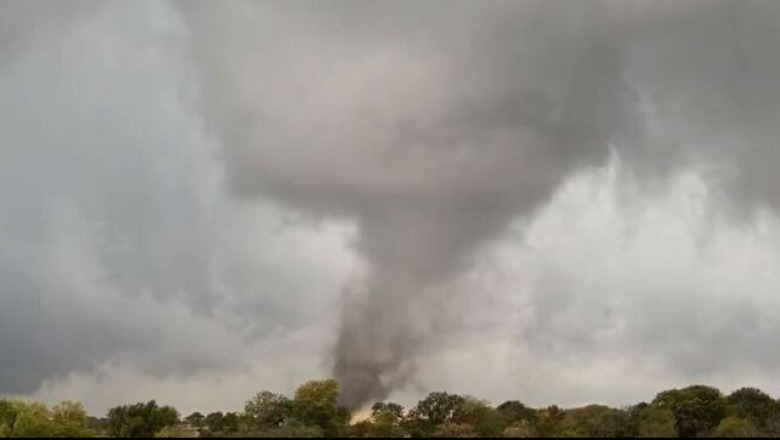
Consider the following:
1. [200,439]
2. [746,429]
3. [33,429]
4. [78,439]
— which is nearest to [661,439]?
[746,429]

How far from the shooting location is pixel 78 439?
180 metres

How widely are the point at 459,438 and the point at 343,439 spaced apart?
27.6 metres

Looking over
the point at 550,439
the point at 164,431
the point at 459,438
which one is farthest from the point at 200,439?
the point at 550,439

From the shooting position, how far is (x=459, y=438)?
19700 centimetres

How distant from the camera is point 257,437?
166 m

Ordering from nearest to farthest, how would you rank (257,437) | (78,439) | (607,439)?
(257,437), (78,439), (607,439)

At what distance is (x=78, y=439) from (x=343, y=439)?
5220cm

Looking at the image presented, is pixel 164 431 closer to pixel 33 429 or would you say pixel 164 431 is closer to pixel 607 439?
pixel 33 429

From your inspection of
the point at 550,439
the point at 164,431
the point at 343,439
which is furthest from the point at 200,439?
the point at 550,439

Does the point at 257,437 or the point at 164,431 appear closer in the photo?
the point at 257,437

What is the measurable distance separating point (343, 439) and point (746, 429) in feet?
288

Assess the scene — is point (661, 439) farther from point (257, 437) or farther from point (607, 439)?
point (257, 437)

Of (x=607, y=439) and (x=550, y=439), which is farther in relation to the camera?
(x=607, y=439)

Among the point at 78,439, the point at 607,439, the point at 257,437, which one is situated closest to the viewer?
the point at 257,437
